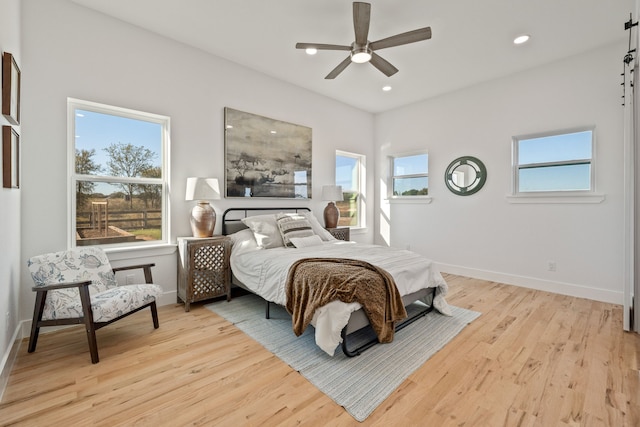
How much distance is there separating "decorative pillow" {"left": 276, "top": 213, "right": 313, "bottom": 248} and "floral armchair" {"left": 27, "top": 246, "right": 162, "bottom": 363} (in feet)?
4.94

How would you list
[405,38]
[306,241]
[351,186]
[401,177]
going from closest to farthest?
[405,38] < [306,241] < [401,177] < [351,186]

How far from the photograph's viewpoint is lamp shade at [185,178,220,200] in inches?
130

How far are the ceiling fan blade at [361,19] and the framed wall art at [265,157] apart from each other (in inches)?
77.6

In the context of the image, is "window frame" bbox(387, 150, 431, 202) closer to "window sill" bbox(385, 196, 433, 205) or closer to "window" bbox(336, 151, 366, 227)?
"window sill" bbox(385, 196, 433, 205)

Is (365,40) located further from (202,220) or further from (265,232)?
(202,220)

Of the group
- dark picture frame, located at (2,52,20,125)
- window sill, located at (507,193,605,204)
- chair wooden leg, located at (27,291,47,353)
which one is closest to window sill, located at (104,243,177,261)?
chair wooden leg, located at (27,291,47,353)

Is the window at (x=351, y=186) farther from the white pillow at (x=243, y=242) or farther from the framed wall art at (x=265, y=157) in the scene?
the white pillow at (x=243, y=242)

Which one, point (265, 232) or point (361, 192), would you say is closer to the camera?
point (265, 232)

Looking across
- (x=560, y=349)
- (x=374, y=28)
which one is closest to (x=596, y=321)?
(x=560, y=349)

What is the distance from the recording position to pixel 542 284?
158 inches

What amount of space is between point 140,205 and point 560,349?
14.0ft

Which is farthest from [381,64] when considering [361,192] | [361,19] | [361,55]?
[361,192]

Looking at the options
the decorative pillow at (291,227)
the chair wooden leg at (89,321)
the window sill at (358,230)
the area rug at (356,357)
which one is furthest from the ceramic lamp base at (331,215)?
the chair wooden leg at (89,321)

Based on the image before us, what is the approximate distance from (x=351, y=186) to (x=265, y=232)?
2715 millimetres
